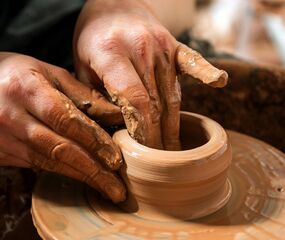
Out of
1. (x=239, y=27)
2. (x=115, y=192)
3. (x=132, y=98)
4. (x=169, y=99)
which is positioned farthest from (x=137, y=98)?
(x=239, y=27)

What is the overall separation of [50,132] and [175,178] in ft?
0.94

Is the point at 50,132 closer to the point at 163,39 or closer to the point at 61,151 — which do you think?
the point at 61,151

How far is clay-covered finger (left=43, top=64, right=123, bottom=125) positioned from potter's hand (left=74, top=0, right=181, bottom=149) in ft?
0.13

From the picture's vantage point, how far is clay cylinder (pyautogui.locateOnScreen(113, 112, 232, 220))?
107 cm

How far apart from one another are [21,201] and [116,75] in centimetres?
63

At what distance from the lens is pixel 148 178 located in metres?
1.09

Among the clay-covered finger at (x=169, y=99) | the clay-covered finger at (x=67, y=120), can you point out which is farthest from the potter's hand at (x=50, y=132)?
the clay-covered finger at (x=169, y=99)

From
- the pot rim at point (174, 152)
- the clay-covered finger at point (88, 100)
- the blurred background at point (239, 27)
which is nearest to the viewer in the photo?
the pot rim at point (174, 152)

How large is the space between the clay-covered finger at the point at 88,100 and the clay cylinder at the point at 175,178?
50mm

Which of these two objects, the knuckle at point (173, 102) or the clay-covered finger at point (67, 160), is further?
the knuckle at point (173, 102)

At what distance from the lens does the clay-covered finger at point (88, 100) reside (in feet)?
3.87

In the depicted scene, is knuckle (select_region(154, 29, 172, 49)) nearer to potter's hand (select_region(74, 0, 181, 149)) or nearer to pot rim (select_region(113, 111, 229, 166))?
potter's hand (select_region(74, 0, 181, 149))

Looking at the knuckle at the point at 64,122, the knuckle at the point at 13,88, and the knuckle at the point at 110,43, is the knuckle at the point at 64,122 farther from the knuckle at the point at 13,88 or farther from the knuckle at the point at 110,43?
the knuckle at the point at 110,43

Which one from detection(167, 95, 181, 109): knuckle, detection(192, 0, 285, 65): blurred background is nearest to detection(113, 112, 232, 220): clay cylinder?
detection(167, 95, 181, 109): knuckle
